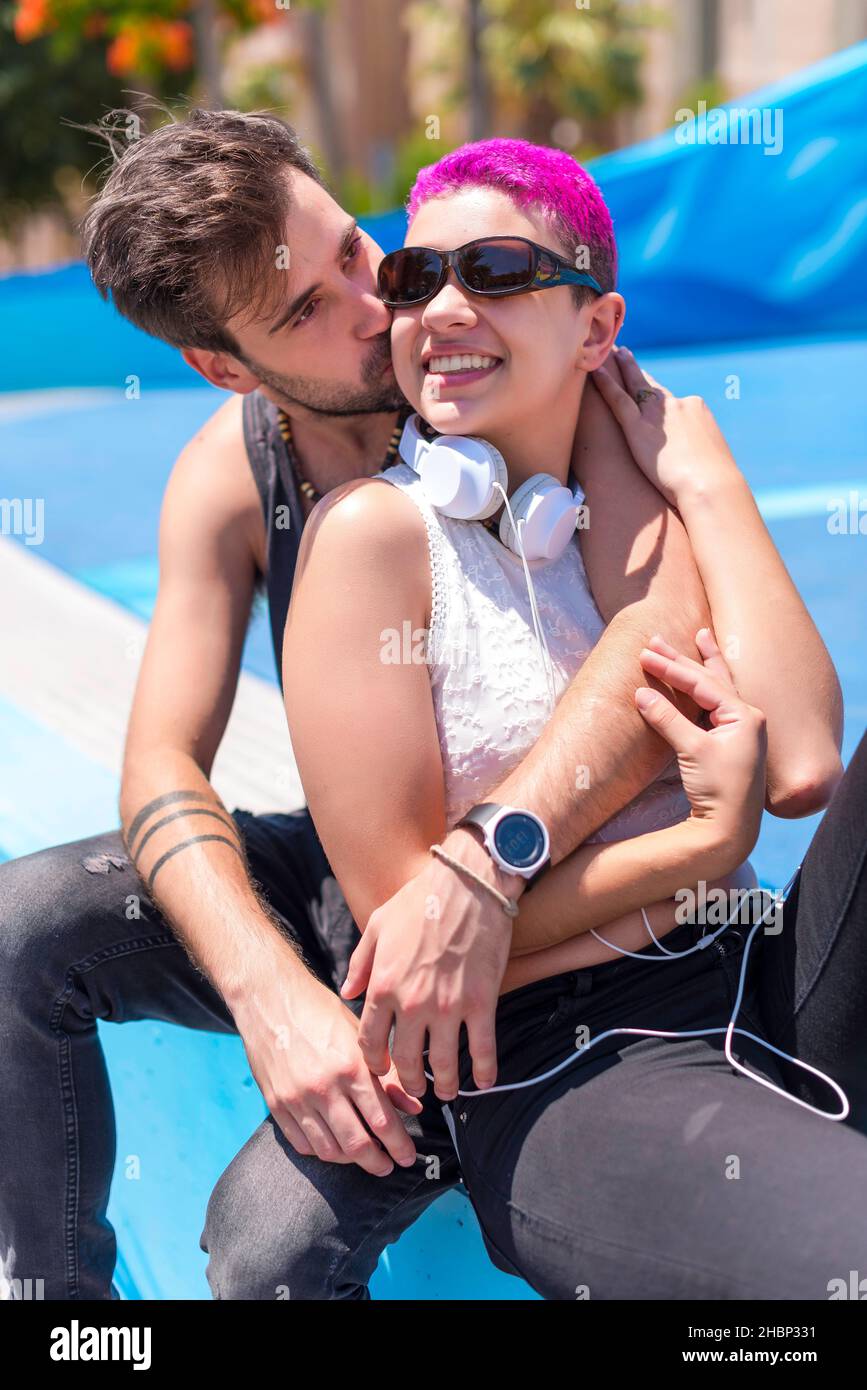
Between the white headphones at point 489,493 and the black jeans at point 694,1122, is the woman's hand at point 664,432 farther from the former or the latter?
the black jeans at point 694,1122

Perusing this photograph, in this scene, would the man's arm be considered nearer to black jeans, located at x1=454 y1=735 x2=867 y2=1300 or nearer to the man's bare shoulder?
the man's bare shoulder

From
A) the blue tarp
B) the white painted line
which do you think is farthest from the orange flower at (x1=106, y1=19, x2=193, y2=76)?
the white painted line

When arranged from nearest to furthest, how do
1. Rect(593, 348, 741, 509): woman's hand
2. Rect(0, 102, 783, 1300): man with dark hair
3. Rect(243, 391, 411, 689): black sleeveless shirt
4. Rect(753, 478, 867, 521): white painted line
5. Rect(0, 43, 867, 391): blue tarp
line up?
1. Rect(0, 102, 783, 1300): man with dark hair
2. Rect(593, 348, 741, 509): woman's hand
3. Rect(243, 391, 411, 689): black sleeveless shirt
4. Rect(753, 478, 867, 521): white painted line
5. Rect(0, 43, 867, 391): blue tarp

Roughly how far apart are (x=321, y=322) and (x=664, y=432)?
50cm

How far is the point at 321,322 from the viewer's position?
194cm

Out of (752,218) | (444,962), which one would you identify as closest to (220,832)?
(444,962)

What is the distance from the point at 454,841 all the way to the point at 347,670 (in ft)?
0.75

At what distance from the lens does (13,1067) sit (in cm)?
175

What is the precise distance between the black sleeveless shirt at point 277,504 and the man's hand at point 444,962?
0.62 metres

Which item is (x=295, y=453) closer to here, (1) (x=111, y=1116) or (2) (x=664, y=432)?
(2) (x=664, y=432)

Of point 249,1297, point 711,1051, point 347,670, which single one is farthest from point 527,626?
point 249,1297

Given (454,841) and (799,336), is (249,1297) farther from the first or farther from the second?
(799,336)

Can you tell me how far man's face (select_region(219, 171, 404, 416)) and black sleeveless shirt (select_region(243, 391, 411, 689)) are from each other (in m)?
0.10

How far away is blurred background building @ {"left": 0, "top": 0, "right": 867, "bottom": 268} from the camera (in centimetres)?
1433
